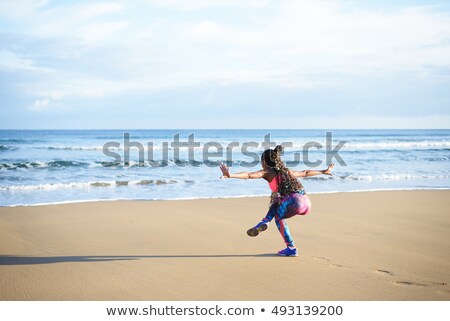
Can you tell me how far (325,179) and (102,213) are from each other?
27.1 feet

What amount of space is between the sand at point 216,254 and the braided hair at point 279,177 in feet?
2.73

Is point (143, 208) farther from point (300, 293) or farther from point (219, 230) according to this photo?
point (300, 293)

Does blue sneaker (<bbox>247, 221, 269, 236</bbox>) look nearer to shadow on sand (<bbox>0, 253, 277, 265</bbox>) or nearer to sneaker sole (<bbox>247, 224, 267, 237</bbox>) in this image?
sneaker sole (<bbox>247, 224, 267, 237</bbox>)

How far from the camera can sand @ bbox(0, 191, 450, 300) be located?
4570mm

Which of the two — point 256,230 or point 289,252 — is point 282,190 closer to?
point 256,230

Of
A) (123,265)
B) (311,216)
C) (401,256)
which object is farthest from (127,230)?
(401,256)

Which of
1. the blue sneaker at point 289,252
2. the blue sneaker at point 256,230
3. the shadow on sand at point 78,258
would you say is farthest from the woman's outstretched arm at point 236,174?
the shadow on sand at point 78,258

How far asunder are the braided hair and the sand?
83 cm

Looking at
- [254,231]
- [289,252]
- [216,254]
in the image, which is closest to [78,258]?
[216,254]

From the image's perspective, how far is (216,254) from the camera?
5.92 metres

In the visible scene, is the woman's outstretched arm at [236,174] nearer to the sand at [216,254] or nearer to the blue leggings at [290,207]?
the blue leggings at [290,207]

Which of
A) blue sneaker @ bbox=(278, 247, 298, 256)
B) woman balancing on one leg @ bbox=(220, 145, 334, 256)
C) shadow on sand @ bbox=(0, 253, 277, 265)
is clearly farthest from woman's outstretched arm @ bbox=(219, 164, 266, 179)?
shadow on sand @ bbox=(0, 253, 277, 265)

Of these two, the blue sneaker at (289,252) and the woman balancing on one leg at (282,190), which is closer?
the woman balancing on one leg at (282,190)

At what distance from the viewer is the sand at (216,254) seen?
4570mm
